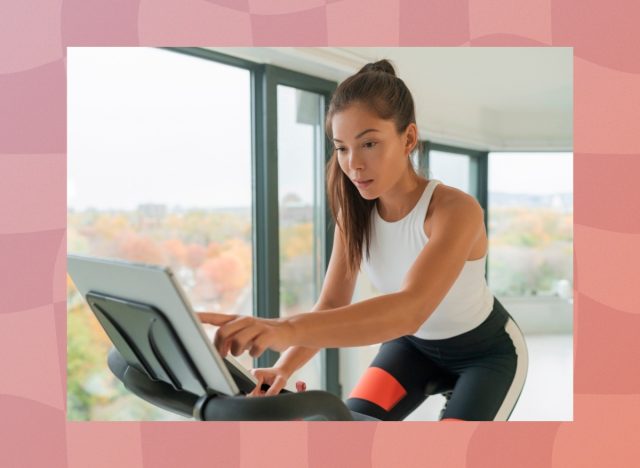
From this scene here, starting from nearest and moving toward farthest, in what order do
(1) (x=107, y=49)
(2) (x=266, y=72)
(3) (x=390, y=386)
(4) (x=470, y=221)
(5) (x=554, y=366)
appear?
1. (4) (x=470, y=221)
2. (3) (x=390, y=386)
3. (1) (x=107, y=49)
4. (2) (x=266, y=72)
5. (5) (x=554, y=366)

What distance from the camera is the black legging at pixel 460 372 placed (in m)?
1.57

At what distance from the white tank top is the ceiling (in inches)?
30.4

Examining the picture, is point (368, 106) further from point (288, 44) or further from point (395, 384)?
point (395, 384)

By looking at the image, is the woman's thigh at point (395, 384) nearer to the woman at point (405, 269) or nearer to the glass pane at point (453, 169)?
the woman at point (405, 269)

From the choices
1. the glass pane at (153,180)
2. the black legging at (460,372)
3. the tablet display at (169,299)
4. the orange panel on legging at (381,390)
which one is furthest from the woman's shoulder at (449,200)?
the glass pane at (153,180)

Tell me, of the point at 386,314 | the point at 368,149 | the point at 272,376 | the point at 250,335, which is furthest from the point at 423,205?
the point at 250,335

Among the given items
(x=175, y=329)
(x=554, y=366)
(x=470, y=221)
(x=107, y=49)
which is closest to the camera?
(x=175, y=329)

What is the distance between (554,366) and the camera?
4203 millimetres

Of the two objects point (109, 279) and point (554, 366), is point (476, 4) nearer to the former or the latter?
point (109, 279)

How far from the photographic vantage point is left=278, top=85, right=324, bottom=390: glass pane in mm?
3031

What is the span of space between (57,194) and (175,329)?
0.88 m

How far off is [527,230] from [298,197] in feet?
8.72

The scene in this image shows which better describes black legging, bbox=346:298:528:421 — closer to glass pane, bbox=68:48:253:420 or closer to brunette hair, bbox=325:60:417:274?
brunette hair, bbox=325:60:417:274

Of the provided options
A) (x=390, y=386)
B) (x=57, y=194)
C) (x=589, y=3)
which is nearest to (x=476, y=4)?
(x=589, y=3)
